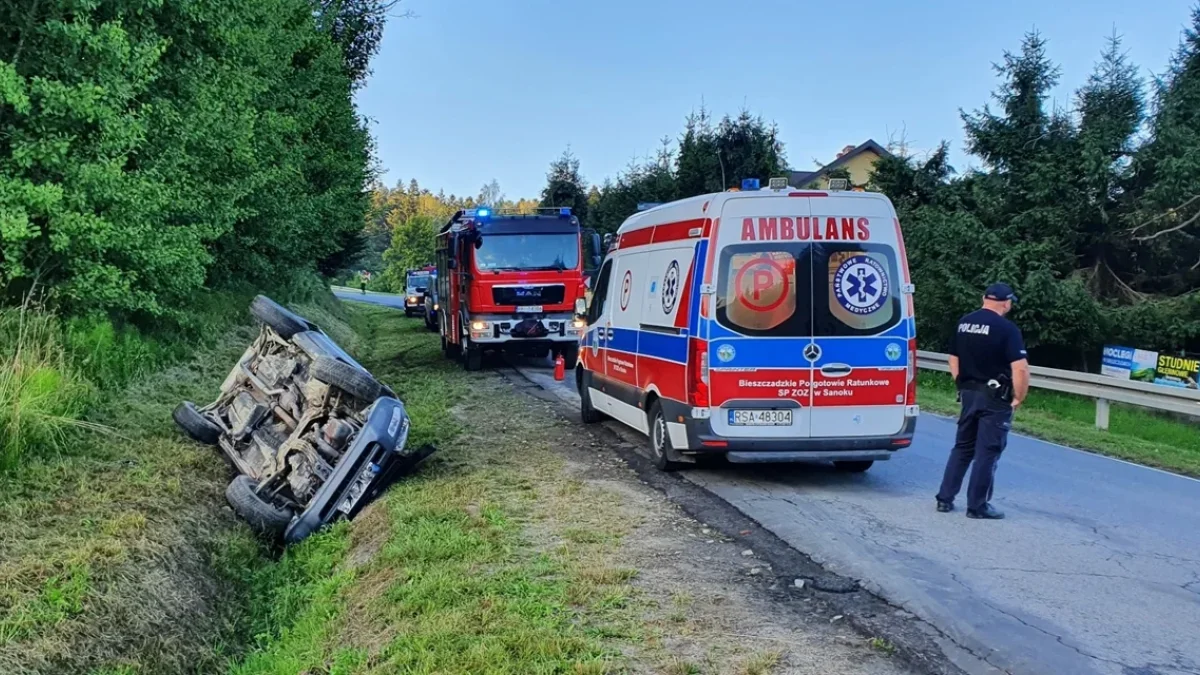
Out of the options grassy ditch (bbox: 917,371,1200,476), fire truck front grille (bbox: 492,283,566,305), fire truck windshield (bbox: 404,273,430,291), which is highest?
fire truck windshield (bbox: 404,273,430,291)

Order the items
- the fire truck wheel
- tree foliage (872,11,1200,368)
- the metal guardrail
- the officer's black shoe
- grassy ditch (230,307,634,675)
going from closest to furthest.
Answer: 1. grassy ditch (230,307,634,675)
2. the officer's black shoe
3. the metal guardrail
4. the fire truck wheel
5. tree foliage (872,11,1200,368)

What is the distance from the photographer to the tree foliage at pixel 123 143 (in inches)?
332

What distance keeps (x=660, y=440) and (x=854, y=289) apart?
7.34ft

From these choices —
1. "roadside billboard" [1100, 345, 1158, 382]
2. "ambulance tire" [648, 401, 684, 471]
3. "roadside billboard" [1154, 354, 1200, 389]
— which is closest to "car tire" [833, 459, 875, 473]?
"ambulance tire" [648, 401, 684, 471]

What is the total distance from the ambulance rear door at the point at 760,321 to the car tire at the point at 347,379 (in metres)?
2.86

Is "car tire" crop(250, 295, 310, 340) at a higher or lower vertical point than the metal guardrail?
higher

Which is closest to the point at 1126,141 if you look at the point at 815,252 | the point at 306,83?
the point at 815,252

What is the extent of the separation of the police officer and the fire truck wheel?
1164cm

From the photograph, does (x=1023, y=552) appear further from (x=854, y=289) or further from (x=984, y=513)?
(x=854, y=289)

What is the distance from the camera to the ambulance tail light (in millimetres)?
7652

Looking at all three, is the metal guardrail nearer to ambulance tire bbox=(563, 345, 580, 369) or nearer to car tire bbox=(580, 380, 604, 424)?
car tire bbox=(580, 380, 604, 424)

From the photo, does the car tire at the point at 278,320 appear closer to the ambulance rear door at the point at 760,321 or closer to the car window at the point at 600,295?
the car window at the point at 600,295

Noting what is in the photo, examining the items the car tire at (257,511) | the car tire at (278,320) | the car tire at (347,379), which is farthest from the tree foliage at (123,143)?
the car tire at (257,511)

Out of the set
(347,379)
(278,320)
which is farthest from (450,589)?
(278,320)
